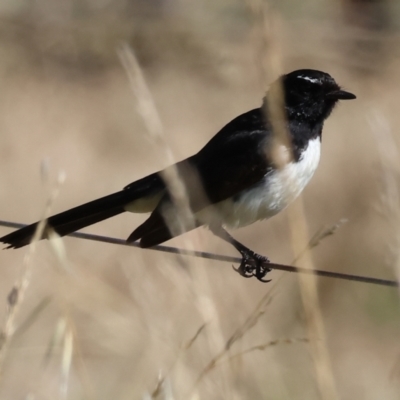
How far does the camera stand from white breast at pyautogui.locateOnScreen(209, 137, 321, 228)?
4.44 m

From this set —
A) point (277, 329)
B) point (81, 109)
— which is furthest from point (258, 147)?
point (81, 109)

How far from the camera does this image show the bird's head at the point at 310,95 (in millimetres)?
4820

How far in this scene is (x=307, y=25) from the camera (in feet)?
37.6

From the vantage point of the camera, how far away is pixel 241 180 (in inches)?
179

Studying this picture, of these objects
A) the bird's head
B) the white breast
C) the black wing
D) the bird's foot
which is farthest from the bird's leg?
the bird's head

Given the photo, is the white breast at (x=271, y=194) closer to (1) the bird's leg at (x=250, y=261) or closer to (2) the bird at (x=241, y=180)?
(2) the bird at (x=241, y=180)

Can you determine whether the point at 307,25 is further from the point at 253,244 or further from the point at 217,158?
the point at 217,158

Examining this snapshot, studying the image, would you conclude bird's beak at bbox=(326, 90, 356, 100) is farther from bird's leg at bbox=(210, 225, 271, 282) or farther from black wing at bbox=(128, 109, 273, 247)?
bird's leg at bbox=(210, 225, 271, 282)

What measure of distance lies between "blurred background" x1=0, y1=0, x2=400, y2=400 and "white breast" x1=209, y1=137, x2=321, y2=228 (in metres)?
0.83

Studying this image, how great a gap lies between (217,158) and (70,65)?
6486mm

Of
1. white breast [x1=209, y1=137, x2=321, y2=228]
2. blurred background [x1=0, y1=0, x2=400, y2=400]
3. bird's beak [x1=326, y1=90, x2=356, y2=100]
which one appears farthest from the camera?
blurred background [x1=0, y1=0, x2=400, y2=400]

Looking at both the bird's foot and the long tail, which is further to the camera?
the bird's foot

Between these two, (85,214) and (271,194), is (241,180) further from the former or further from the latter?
(85,214)

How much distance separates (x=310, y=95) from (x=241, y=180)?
668 mm
